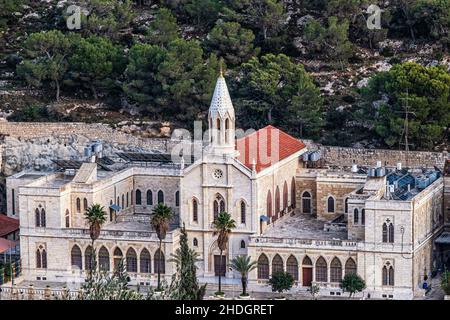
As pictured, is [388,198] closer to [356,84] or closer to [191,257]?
[191,257]

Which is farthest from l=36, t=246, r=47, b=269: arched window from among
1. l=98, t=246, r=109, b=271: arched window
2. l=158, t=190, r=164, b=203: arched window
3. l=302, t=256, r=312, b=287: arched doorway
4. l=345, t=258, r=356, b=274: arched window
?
l=345, t=258, r=356, b=274: arched window

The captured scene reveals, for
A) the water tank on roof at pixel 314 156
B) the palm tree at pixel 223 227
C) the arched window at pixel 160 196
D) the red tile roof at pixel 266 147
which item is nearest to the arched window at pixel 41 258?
the arched window at pixel 160 196

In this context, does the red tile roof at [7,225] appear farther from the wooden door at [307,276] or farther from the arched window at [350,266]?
the arched window at [350,266]

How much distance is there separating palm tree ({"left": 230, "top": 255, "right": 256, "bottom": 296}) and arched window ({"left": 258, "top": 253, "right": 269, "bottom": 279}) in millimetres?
731

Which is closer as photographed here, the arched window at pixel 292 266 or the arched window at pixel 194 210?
the arched window at pixel 292 266

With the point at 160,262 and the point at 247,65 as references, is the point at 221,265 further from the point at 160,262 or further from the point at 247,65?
the point at 247,65

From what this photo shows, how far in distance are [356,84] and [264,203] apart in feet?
89.1

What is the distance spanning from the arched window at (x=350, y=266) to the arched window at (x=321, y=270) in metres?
1.15

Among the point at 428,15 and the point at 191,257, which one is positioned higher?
the point at 428,15

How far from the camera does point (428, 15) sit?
11781cm

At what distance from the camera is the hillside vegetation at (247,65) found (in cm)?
10588

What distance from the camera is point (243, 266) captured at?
85.5 metres

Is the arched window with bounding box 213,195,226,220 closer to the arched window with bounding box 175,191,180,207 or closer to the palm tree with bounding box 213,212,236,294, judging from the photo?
the palm tree with bounding box 213,212,236,294
